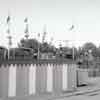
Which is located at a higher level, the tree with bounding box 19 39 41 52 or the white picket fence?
the tree with bounding box 19 39 41 52

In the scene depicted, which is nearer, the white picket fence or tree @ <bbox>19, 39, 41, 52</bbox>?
the white picket fence

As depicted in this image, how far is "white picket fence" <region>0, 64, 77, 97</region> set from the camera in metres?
10.7

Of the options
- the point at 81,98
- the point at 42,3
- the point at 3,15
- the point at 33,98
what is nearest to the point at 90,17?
the point at 42,3

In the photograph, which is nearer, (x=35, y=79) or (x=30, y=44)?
(x=35, y=79)

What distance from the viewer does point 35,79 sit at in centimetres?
1212

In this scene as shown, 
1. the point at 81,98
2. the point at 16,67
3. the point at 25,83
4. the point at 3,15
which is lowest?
the point at 81,98

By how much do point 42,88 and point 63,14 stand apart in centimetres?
1181

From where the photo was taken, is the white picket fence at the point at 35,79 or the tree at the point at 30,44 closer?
the white picket fence at the point at 35,79

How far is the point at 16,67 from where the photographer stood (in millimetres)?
11086

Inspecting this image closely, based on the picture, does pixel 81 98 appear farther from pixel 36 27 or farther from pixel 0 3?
pixel 36 27

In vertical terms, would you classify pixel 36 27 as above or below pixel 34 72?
above

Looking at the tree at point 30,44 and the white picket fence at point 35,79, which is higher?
the tree at point 30,44

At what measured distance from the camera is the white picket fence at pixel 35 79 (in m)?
10.7

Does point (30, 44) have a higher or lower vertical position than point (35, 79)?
higher
